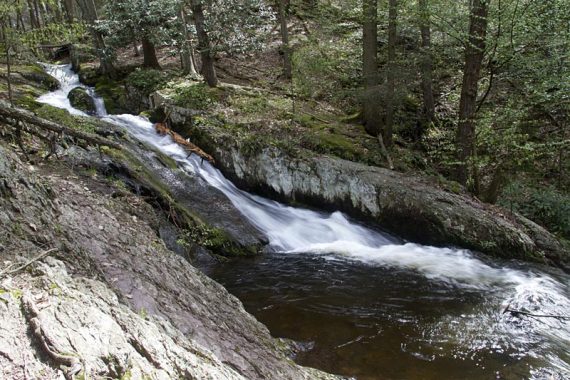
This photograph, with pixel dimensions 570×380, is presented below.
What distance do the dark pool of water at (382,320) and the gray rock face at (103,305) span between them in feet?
2.82

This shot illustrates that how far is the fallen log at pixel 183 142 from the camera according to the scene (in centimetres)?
1041

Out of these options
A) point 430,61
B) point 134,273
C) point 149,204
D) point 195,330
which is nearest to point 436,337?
point 195,330

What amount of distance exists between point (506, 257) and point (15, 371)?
8.49 m

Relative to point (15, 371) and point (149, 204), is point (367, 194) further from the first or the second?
→ point (15, 371)

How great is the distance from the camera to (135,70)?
1504cm

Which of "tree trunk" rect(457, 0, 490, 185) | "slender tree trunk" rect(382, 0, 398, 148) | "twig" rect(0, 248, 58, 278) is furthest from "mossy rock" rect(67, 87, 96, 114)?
"twig" rect(0, 248, 58, 278)

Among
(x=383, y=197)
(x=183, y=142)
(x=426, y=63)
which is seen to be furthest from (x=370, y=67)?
(x=183, y=142)

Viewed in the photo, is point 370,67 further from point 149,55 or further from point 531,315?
point 149,55

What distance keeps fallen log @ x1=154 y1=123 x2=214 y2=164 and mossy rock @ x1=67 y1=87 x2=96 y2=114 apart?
3.88 metres

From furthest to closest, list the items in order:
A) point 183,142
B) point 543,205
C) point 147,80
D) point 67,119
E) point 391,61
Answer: point 147,80 → point 183,142 → point 391,61 → point 543,205 → point 67,119

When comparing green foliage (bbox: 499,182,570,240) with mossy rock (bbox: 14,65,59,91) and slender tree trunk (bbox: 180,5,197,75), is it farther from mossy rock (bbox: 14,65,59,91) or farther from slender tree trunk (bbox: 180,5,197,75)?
mossy rock (bbox: 14,65,59,91)

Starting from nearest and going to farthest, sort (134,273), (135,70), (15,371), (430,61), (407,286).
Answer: (15,371) < (134,273) < (407,286) < (430,61) < (135,70)

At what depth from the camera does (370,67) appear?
37.9ft

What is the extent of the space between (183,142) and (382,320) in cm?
711
